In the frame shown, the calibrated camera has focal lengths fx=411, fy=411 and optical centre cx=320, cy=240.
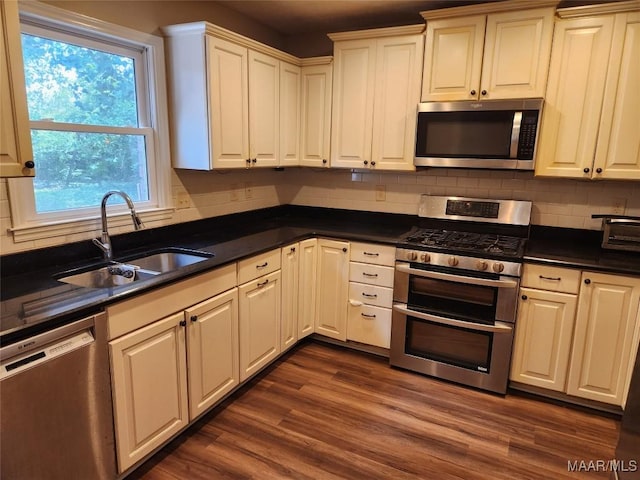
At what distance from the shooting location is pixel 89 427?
164 centimetres

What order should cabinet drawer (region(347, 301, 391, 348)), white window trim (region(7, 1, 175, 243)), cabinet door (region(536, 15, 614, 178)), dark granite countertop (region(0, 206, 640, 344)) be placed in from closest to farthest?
dark granite countertop (region(0, 206, 640, 344)) → white window trim (region(7, 1, 175, 243)) → cabinet door (region(536, 15, 614, 178)) → cabinet drawer (region(347, 301, 391, 348))

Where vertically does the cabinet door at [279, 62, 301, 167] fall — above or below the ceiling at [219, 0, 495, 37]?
below

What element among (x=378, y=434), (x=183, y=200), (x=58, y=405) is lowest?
(x=378, y=434)

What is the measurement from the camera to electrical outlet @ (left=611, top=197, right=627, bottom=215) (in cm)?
273

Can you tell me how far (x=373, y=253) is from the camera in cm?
296

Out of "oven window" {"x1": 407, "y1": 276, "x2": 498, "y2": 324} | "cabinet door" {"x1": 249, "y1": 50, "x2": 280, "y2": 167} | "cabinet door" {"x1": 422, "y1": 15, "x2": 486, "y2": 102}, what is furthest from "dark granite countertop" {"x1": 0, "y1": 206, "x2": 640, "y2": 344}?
"cabinet door" {"x1": 422, "y1": 15, "x2": 486, "y2": 102}

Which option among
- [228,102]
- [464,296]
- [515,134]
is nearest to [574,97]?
[515,134]

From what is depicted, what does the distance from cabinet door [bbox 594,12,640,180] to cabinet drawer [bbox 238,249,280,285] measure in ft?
6.87

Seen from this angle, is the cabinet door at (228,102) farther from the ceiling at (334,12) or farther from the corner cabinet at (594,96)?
the corner cabinet at (594,96)

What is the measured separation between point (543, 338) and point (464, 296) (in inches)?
20.4

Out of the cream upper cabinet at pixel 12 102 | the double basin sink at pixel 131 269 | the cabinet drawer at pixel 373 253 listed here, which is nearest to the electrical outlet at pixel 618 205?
the cabinet drawer at pixel 373 253

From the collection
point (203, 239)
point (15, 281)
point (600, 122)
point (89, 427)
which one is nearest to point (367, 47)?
point (600, 122)

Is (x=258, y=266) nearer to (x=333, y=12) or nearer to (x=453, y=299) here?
(x=453, y=299)

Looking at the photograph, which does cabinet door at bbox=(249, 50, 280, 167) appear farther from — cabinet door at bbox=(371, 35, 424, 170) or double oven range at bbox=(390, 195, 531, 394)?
double oven range at bbox=(390, 195, 531, 394)
